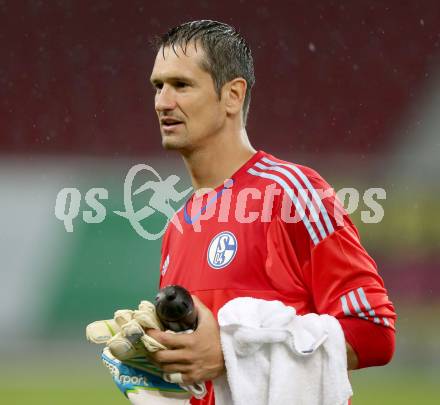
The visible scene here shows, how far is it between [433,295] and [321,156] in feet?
3.71

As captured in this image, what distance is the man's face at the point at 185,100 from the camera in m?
1.82

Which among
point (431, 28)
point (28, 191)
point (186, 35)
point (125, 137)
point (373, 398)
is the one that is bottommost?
point (373, 398)

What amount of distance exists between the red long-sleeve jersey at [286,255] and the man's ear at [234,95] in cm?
12

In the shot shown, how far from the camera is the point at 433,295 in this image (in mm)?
5535

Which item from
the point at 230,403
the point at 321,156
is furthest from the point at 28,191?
the point at 230,403

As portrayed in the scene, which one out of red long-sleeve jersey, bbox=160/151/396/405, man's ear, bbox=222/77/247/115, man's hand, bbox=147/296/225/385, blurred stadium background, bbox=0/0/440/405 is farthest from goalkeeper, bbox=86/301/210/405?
blurred stadium background, bbox=0/0/440/405

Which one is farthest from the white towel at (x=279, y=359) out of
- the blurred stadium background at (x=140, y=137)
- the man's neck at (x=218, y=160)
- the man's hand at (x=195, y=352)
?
the blurred stadium background at (x=140, y=137)

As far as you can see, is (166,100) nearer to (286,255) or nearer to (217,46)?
(217,46)

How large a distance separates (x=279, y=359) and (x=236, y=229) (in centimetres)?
33

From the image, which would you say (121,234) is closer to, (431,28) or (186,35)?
(431,28)

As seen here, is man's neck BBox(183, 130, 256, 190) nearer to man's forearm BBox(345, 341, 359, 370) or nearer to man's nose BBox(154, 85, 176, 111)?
man's nose BBox(154, 85, 176, 111)

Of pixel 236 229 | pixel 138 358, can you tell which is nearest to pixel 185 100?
pixel 236 229

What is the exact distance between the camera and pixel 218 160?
6.16ft

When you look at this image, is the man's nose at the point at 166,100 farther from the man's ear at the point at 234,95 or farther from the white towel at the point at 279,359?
the white towel at the point at 279,359
